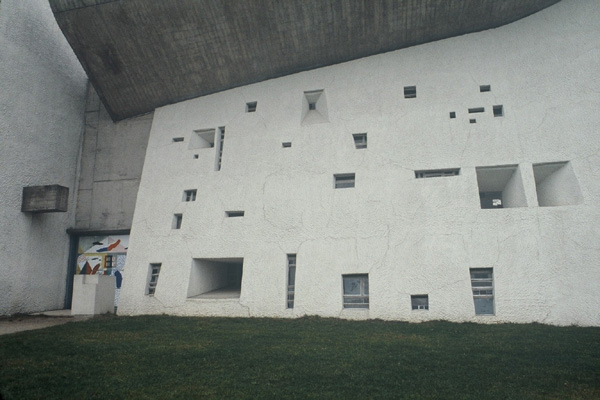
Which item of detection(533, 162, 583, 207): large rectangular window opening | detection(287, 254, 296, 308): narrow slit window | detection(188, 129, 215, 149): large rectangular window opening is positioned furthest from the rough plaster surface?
detection(533, 162, 583, 207): large rectangular window opening

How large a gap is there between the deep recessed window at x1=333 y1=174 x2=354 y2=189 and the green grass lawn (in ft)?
17.4

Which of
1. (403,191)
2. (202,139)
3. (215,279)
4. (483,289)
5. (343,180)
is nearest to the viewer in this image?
(483,289)

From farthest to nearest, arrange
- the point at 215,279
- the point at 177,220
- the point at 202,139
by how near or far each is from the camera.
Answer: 1. the point at 202,139
2. the point at 215,279
3. the point at 177,220

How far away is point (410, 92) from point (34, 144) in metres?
16.0

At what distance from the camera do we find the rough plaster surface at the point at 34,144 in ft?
52.4

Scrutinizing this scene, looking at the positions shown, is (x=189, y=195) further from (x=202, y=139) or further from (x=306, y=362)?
(x=306, y=362)

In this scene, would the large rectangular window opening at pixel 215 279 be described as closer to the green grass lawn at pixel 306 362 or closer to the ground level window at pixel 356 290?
the green grass lawn at pixel 306 362

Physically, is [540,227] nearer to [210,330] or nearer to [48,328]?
[210,330]

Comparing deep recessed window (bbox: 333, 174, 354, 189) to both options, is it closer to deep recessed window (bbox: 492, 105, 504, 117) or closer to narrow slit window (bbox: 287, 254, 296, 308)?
narrow slit window (bbox: 287, 254, 296, 308)

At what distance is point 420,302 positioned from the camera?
13086 millimetres

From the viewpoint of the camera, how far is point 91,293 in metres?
14.9

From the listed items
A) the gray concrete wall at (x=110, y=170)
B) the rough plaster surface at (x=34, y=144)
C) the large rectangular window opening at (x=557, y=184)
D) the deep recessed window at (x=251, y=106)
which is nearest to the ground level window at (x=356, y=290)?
the large rectangular window opening at (x=557, y=184)

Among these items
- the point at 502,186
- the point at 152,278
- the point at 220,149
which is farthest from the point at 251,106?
the point at 502,186

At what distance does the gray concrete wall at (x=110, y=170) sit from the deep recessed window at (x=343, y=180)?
9.42 metres
